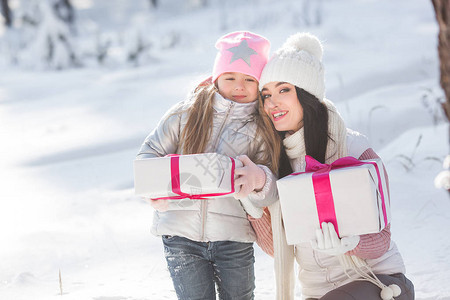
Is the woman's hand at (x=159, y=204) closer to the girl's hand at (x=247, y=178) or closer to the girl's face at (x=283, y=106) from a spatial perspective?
the girl's hand at (x=247, y=178)

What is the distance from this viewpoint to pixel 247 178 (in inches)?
85.8

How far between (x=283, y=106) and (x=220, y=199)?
1.49ft

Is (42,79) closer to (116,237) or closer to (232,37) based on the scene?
(116,237)

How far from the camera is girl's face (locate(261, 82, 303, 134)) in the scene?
7.83 ft

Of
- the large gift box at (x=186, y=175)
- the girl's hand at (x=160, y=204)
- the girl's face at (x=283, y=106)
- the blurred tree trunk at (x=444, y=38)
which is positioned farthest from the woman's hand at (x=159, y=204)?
the blurred tree trunk at (x=444, y=38)

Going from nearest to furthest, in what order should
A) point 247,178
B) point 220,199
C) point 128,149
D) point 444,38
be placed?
1. point 444,38
2. point 247,178
3. point 220,199
4. point 128,149

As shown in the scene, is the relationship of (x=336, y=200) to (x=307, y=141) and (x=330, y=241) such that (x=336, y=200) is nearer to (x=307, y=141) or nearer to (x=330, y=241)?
(x=330, y=241)

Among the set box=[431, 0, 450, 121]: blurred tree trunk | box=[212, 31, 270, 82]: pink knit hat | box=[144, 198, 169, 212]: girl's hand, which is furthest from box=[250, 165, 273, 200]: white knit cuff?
box=[431, 0, 450, 121]: blurred tree trunk

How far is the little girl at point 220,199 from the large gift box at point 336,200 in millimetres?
227

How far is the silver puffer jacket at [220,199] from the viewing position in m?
2.33

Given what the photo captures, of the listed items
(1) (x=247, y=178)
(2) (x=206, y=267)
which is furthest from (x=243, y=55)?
(2) (x=206, y=267)

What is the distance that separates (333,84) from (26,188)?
3926 mm

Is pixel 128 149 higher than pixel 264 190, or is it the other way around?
pixel 264 190

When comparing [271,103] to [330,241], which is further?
[271,103]
